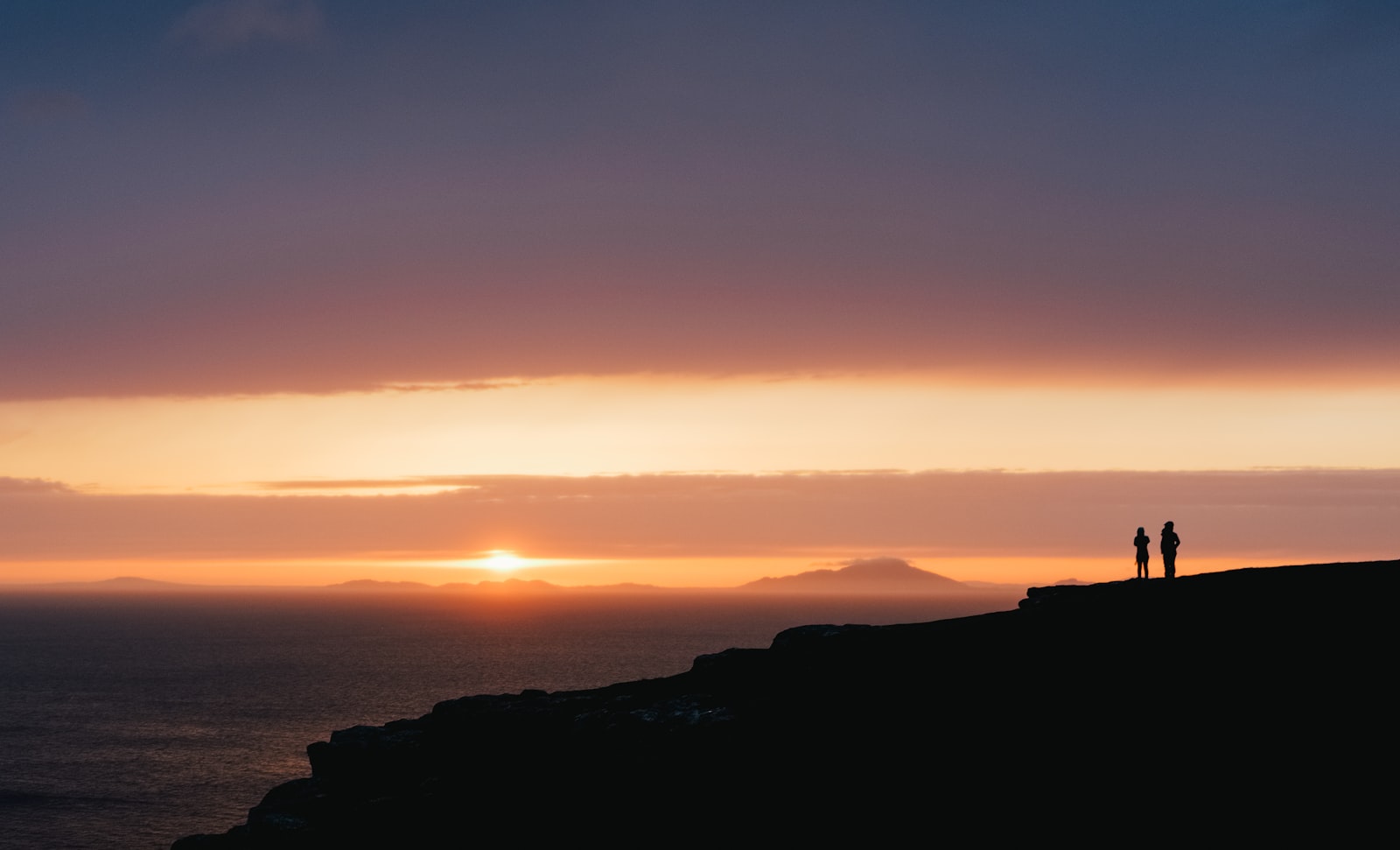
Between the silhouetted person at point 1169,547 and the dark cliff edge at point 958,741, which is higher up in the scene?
the silhouetted person at point 1169,547

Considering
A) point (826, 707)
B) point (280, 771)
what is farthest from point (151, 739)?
point (826, 707)

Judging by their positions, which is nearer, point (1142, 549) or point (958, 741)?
point (958, 741)

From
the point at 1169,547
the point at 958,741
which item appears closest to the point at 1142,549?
the point at 1169,547

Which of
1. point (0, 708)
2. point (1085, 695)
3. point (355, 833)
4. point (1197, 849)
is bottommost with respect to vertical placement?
point (0, 708)

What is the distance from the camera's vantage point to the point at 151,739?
12081 cm

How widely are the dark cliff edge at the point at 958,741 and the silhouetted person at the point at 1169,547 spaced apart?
5.09 ft

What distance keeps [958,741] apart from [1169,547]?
19.1 meters

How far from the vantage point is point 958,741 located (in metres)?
31.2

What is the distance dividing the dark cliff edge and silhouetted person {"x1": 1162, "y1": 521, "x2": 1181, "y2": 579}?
5.09 feet

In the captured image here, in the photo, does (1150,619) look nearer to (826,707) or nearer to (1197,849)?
(826,707)

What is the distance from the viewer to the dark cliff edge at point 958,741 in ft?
84.8

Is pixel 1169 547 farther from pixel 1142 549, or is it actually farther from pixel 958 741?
pixel 958 741

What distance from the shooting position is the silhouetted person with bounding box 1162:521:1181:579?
4488 cm

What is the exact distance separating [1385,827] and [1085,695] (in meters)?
9.79
